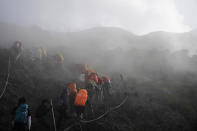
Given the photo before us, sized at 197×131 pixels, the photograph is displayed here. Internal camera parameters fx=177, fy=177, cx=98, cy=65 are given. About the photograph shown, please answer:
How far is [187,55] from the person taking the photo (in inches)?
1265

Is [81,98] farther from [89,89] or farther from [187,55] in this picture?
[187,55]

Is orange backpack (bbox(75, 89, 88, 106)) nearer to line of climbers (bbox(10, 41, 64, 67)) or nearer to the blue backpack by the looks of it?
the blue backpack

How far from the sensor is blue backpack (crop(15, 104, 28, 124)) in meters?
7.24

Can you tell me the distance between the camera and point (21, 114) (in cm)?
727

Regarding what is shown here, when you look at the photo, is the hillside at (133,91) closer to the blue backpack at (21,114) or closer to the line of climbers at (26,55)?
the line of climbers at (26,55)

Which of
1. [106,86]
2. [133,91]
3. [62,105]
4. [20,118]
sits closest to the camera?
[20,118]

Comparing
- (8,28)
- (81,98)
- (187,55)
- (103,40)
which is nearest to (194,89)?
(81,98)

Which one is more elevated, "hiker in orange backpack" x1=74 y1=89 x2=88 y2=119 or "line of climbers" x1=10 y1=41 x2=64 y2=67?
"line of climbers" x1=10 y1=41 x2=64 y2=67

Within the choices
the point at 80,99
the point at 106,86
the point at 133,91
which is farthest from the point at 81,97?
the point at 133,91

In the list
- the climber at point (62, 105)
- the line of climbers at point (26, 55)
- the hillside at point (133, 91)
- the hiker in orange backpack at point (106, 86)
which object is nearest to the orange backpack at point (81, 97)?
the climber at point (62, 105)

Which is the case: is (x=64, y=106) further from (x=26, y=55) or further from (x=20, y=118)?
(x=26, y=55)

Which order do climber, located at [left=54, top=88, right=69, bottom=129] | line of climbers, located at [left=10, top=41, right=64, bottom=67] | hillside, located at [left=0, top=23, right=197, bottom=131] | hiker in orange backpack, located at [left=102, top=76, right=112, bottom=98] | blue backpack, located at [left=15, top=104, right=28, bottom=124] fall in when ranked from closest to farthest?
blue backpack, located at [left=15, top=104, right=28, bottom=124], climber, located at [left=54, top=88, right=69, bottom=129], hillside, located at [left=0, top=23, right=197, bottom=131], hiker in orange backpack, located at [left=102, top=76, right=112, bottom=98], line of climbers, located at [left=10, top=41, right=64, bottom=67]

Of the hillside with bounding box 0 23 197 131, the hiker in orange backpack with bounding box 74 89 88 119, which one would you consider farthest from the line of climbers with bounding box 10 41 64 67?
the hiker in orange backpack with bounding box 74 89 88 119

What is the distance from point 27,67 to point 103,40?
3329 cm
